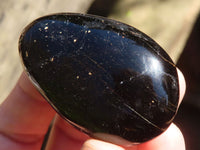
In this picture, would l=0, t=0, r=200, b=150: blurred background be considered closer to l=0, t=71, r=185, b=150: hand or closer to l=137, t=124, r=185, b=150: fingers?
l=0, t=71, r=185, b=150: hand

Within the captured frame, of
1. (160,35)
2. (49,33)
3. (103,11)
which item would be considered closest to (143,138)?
(49,33)

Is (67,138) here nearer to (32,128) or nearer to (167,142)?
(32,128)

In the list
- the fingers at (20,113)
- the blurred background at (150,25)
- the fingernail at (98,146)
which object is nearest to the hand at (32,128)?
the fingers at (20,113)

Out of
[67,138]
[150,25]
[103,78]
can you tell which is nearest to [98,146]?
[103,78]

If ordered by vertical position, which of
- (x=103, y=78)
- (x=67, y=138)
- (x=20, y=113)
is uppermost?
(x=103, y=78)

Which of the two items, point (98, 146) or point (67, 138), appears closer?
point (98, 146)

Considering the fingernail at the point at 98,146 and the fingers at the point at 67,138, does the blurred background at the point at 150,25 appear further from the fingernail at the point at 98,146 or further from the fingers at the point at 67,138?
the fingernail at the point at 98,146
